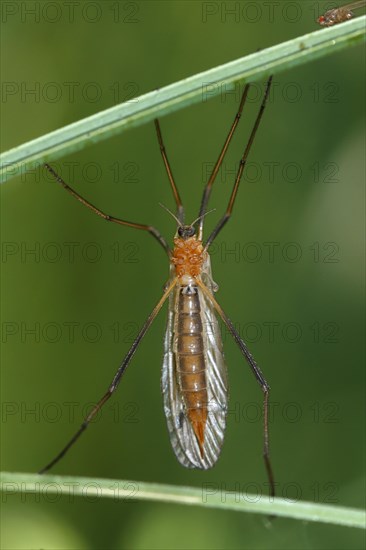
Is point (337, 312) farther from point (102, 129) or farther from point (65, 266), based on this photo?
point (102, 129)

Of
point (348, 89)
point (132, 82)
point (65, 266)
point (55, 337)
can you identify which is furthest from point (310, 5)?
point (55, 337)

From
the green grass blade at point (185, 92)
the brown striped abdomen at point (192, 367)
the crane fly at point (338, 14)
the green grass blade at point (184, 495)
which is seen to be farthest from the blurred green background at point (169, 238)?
the green grass blade at point (185, 92)

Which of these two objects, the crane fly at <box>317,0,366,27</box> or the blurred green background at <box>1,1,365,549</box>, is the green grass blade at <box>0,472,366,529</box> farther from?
the blurred green background at <box>1,1,365,549</box>

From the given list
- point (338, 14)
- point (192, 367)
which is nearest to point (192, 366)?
point (192, 367)

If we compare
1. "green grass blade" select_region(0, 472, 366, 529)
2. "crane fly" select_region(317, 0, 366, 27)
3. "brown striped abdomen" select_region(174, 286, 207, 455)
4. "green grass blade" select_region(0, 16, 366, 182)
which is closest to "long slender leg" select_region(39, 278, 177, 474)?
"brown striped abdomen" select_region(174, 286, 207, 455)

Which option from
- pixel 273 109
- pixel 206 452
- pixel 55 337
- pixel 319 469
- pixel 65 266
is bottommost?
pixel 319 469

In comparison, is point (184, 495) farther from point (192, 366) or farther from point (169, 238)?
point (169, 238)

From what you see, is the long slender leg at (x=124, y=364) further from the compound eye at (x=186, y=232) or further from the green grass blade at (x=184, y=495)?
the green grass blade at (x=184, y=495)
